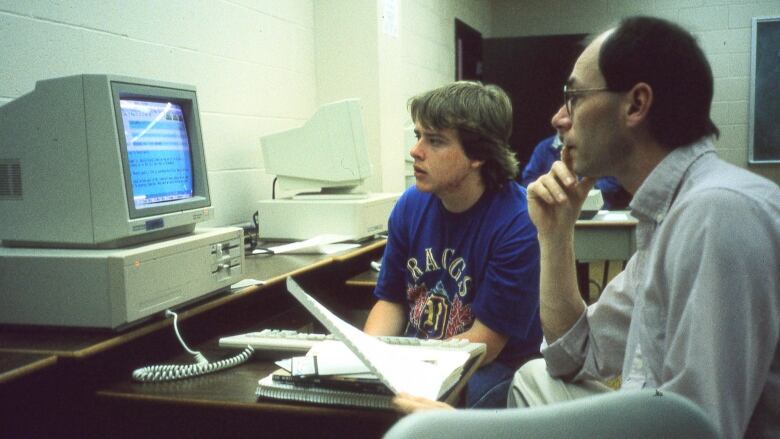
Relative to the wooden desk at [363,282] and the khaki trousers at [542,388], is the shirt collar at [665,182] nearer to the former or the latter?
the khaki trousers at [542,388]

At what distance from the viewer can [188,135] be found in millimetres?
1678

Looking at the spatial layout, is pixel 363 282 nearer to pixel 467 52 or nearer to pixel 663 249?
pixel 663 249

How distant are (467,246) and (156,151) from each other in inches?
30.9

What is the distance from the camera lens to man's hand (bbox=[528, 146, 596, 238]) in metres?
1.48

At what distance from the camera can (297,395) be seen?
3.76ft

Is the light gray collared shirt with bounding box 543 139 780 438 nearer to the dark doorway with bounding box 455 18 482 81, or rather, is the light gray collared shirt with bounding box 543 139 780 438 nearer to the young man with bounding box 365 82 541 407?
the young man with bounding box 365 82 541 407

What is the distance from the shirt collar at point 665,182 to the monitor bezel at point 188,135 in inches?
36.8

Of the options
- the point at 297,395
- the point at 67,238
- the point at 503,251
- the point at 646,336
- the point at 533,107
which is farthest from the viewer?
the point at 533,107

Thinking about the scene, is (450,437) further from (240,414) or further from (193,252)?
(193,252)

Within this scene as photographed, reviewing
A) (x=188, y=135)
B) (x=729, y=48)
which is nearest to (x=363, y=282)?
(x=188, y=135)

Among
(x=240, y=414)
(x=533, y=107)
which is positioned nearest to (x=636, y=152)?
(x=240, y=414)

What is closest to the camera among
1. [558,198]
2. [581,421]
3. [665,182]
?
[581,421]

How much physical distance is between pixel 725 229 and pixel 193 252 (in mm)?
1043

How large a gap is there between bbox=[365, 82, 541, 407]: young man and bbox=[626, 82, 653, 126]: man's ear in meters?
0.62
